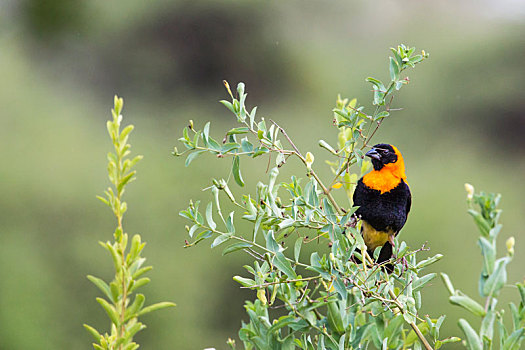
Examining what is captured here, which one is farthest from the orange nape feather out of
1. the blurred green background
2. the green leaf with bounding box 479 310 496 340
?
the blurred green background

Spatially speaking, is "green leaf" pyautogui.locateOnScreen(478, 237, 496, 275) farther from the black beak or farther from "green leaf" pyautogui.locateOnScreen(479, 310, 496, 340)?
the black beak

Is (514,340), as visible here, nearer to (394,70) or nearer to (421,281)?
(421,281)

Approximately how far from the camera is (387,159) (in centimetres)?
92

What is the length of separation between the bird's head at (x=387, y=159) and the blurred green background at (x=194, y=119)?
1.18 m

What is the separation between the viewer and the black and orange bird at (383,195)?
36.2 inches

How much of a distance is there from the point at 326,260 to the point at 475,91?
2.34 meters

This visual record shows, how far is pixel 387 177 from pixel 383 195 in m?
0.03

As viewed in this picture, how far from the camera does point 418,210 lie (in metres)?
2.16

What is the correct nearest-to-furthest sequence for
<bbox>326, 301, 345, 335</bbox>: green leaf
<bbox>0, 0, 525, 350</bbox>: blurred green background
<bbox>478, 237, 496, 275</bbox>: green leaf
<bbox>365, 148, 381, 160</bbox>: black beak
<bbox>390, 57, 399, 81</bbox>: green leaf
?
<bbox>478, 237, 496, 275</bbox>: green leaf < <bbox>326, 301, 345, 335</bbox>: green leaf < <bbox>390, 57, 399, 81</bbox>: green leaf < <bbox>365, 148, 381, 160</bbox>: black beak < <bbox>0, 0, 525, 350</bbox>: blurred green background

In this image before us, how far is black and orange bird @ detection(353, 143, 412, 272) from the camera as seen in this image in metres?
0.92

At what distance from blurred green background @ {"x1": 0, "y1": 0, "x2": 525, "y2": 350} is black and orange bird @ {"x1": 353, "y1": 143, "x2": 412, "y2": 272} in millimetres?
1163

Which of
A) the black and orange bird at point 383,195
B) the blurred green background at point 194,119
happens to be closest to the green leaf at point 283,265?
the black and orange bird at point 383,195

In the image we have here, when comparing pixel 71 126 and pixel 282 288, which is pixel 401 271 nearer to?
pixel 282 288

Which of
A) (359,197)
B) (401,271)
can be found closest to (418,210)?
(359,197)
